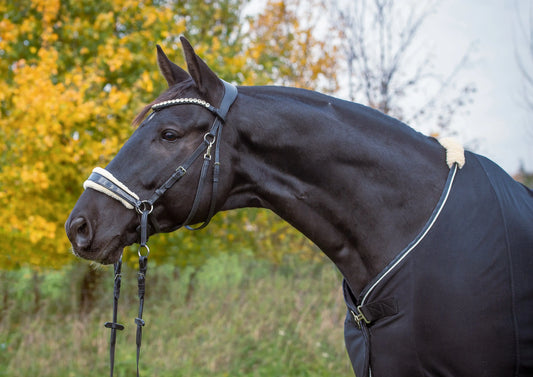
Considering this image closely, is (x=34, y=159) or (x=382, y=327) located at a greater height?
(x=34, y=159)

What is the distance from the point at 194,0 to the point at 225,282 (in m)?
4.89

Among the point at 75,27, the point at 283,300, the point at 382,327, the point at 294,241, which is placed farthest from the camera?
the point at 294,241

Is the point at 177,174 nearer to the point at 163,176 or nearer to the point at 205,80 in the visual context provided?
the point at 163,176

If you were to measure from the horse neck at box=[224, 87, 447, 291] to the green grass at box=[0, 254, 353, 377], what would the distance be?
3414 millimetres

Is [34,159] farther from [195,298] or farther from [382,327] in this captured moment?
[382,327]

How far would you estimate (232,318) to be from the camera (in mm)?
6195

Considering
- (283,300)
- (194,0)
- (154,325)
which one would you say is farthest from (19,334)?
(194,0)

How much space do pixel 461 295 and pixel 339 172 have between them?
0.72m

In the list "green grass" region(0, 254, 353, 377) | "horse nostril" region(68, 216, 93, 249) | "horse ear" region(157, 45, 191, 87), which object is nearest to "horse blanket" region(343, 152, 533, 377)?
"horse nostril" region(68, 216, 93, 249)

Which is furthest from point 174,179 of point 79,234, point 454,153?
point 454,153

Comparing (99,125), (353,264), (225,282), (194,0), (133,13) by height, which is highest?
(194,0)

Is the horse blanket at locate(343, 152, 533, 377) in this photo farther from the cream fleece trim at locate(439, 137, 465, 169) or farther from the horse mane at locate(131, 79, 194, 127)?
the horse mane at locate(131, 79, 194, 127)

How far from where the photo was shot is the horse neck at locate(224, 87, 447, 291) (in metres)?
1.98

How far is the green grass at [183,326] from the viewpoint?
5109mm
